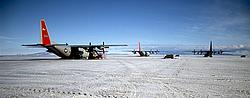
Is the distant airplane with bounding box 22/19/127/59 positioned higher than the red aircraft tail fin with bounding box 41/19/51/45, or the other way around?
the red aircraft tail fin with bounding box 41/19/51/45

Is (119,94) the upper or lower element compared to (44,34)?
lower

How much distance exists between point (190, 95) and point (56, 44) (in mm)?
27020

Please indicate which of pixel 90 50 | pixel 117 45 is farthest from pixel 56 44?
pixel 117 45

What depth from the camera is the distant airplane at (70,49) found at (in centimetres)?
2757

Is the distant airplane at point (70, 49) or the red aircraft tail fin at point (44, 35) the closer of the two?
the red aircraft tail fin at point (44, 35)

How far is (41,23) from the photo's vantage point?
27.1 metres

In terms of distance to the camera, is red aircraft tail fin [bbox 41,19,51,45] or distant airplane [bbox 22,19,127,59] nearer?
red aircraft tail fin [bbox 41,19,51,45]

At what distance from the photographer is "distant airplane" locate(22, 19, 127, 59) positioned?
90.5 ft

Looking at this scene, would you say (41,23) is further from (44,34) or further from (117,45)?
(117,45)

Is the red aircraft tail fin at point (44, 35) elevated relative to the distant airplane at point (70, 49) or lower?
elevated

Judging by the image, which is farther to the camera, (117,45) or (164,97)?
(117,45)

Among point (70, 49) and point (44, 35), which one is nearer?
point (44, 35)

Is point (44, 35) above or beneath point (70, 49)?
above

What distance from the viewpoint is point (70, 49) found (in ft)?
112
